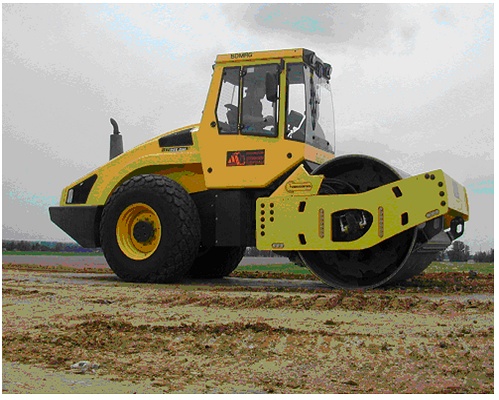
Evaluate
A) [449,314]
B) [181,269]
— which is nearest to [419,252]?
[449,314]

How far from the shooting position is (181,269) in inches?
363

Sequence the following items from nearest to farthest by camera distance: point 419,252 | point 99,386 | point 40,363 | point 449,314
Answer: point 99,386 → point 40,363 → point 449,314 → point 419,252

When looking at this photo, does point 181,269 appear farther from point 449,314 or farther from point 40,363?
point 40,363

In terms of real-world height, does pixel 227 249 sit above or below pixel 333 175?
below

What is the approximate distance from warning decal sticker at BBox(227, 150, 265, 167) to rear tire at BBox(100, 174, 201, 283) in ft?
2.79

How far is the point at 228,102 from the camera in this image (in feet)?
30.4

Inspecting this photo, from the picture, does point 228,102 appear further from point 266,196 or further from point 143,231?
point 143,231

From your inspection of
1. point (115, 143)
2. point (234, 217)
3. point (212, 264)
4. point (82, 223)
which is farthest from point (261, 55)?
point (82, 223)

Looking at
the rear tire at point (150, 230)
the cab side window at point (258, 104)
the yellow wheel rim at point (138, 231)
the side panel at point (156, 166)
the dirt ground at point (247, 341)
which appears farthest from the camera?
the side panel at point (156, 166)

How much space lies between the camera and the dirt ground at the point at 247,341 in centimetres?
382

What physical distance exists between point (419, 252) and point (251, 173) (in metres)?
2.42

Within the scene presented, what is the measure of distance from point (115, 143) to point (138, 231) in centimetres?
220

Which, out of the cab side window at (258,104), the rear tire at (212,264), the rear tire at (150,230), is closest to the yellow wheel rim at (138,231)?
the rear tire at (150,230)

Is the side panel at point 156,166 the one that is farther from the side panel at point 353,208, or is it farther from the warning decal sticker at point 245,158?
the side panel at point 353,208
